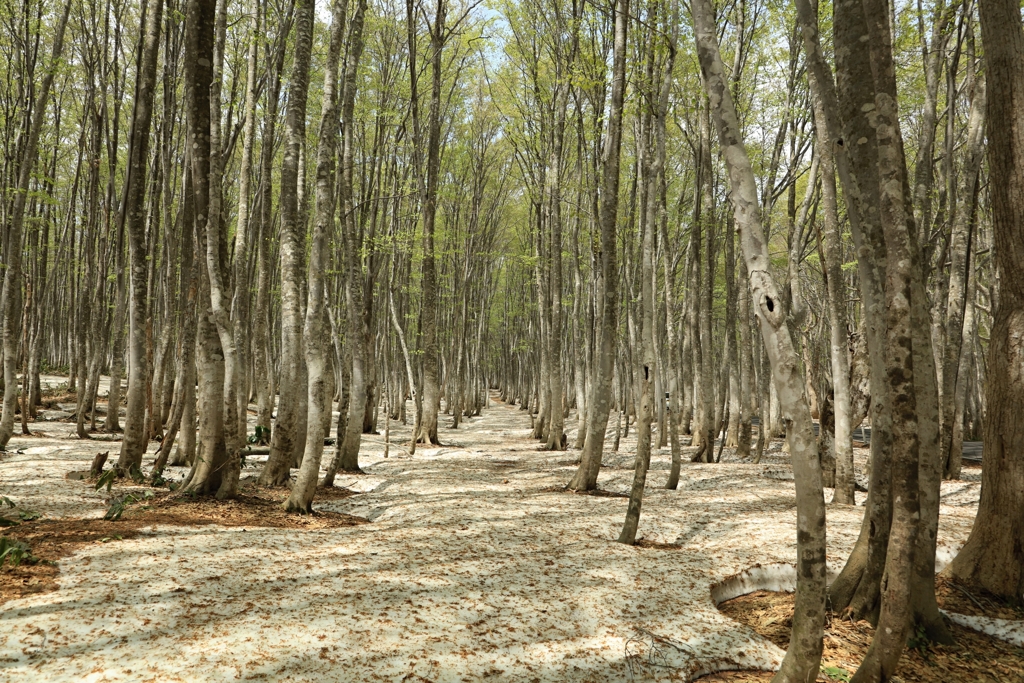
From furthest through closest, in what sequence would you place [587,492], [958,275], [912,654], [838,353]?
[958,275]
[587,492]
[838,353]
[912,654]

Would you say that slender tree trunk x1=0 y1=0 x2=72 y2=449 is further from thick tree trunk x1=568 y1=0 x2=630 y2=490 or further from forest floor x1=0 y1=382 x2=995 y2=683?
thick tree trunk x1=568 y1=0 x2=630 y2=490

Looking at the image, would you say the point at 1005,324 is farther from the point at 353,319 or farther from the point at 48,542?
the point at 353,319

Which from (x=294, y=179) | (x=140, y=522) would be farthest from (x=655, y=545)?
(x=294, y=179)

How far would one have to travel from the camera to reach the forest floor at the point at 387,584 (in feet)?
10.5

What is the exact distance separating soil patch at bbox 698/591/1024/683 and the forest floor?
0.98ft

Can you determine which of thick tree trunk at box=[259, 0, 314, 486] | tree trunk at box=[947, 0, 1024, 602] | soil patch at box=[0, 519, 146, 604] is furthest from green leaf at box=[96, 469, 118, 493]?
tree trunk at box=[947, 0, 1024, 602]

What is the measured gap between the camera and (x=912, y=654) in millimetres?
3951

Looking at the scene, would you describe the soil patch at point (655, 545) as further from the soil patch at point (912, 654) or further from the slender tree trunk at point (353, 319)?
the slender tree trunk at point (353, 319)

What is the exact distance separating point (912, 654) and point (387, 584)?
3740mm

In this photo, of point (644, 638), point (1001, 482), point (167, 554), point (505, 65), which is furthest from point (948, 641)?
point (505, 65)

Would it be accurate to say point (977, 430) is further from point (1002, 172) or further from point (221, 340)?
point (221, 340)

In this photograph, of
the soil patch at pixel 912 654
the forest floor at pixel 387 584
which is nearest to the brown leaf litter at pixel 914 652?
the soil patch at pixel 912 654

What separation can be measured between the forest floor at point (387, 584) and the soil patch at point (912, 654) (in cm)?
30

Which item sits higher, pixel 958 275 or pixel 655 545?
pixel 958 275
